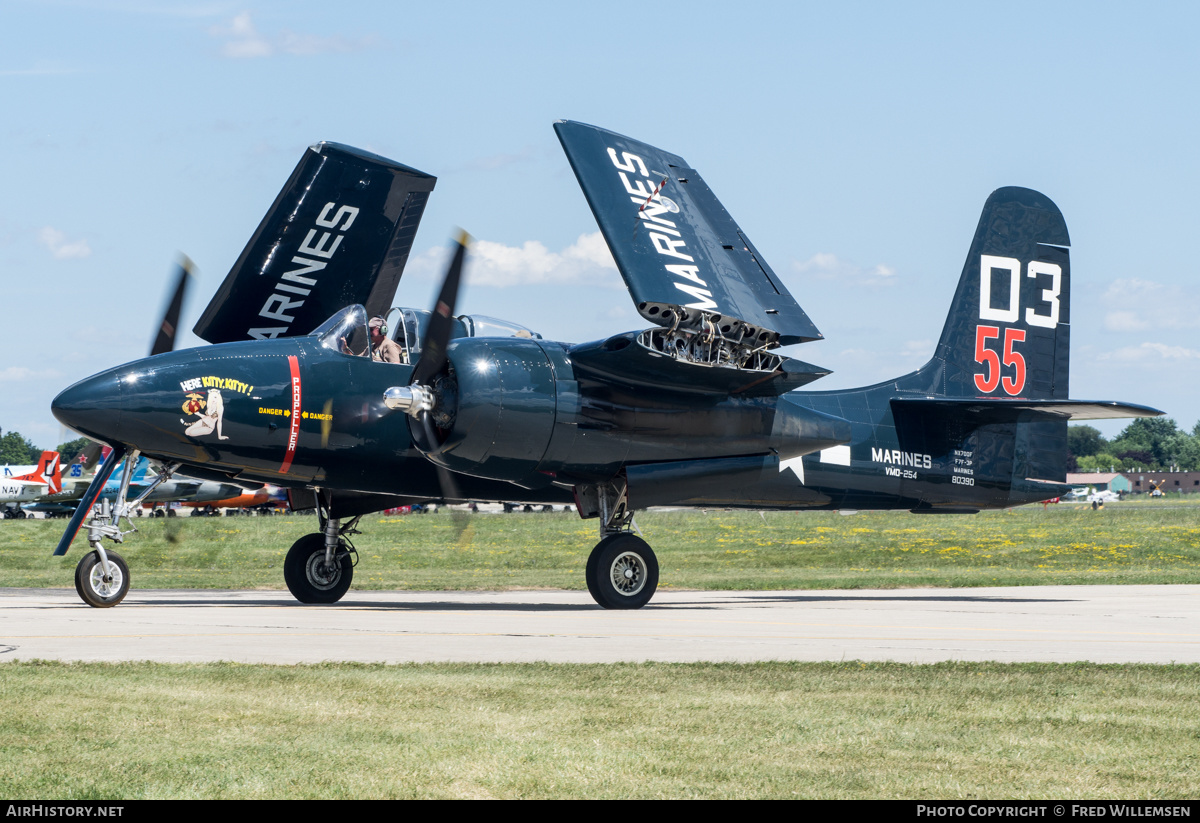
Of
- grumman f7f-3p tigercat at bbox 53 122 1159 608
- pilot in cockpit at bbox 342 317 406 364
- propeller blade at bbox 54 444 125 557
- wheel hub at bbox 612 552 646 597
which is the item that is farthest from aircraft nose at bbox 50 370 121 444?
wheel hub at bbox 612 552 646 597

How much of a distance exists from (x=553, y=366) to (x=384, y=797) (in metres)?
12.2

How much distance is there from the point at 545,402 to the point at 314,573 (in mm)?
5581

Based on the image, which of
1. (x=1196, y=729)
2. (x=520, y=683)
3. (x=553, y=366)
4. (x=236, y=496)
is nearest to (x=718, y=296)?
(x=553, y=366)

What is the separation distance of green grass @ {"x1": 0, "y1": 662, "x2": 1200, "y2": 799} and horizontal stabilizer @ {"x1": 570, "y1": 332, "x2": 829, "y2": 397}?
25.1 feet

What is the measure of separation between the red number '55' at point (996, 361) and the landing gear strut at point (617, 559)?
839 centimetres

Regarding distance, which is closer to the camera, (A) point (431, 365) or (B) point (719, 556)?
(A) point (431, 365)

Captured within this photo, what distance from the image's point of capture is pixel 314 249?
22062 millimetres

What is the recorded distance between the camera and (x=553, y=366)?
59.7 ft

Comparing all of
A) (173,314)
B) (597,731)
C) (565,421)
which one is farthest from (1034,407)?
(597,731)

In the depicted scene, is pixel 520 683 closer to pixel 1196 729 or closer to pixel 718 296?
pixel 1196 729

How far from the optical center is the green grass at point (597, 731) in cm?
648

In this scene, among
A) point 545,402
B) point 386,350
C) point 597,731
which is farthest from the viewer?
point 386,350

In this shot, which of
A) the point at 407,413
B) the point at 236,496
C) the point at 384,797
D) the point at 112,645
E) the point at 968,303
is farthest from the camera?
the point at 236,496

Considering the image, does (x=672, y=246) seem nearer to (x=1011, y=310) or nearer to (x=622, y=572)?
(x=622, y=572)
